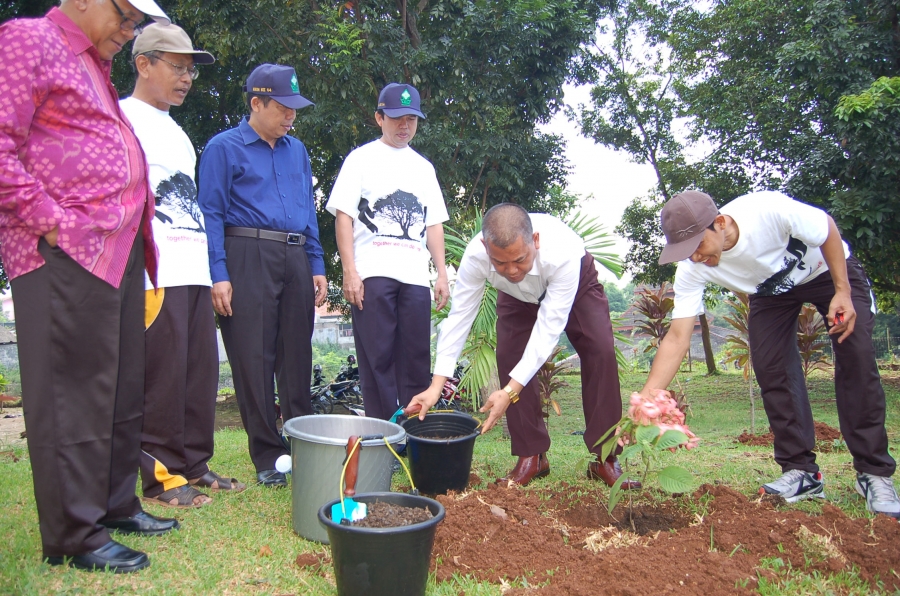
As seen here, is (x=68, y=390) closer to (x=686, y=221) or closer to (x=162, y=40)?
(x=162, y=40)

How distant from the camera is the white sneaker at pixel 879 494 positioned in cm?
314

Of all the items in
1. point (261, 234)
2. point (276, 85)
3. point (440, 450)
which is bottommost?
point (440, 450)

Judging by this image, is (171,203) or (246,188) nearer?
(171,203)

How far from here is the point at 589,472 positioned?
390 centimetres

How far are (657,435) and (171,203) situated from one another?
2.52m

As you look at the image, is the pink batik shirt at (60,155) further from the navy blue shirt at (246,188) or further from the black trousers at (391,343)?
the black trousers at (391,343)

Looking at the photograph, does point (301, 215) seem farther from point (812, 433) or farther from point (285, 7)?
point (285, 7)

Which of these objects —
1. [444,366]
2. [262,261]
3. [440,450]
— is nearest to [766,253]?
[444,366]

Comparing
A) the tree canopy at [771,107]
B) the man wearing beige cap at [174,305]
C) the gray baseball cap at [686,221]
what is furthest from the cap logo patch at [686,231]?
the tree canopy at [771,107]

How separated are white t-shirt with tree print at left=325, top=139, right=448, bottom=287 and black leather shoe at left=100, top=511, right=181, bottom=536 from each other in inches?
66.7

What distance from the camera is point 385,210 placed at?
13.3 feet

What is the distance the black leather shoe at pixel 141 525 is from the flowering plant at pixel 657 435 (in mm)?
1827

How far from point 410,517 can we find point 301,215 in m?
2.12

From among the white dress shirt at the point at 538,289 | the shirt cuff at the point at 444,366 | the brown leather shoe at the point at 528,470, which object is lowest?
the brown leather shoe at the point at 528,470
